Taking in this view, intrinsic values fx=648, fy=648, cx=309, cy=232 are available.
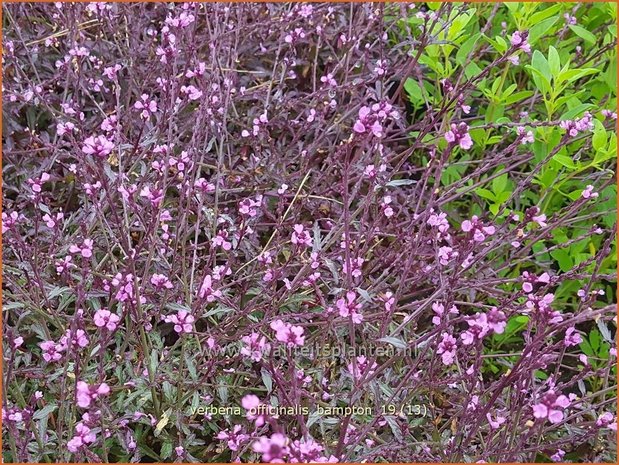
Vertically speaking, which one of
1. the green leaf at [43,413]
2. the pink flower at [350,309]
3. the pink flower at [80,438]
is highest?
the pink flower at [350,309]

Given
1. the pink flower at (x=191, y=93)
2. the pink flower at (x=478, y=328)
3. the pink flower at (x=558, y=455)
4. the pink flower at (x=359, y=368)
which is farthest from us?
the pink flower at (x=191, y=93)

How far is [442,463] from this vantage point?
1521 mm

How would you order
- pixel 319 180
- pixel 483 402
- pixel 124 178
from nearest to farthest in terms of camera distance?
pixel 483 402, pixel 124 178, pixel 319 180

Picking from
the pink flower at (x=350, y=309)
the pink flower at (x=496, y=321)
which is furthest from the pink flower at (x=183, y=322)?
the pink flower at (x=496, y=321)

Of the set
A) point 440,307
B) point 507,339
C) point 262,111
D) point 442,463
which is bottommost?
point 507,339

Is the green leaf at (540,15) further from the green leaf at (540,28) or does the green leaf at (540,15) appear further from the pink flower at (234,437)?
the pink flower at (234,437)

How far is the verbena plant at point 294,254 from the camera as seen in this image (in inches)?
58.2

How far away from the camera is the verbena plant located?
148cm

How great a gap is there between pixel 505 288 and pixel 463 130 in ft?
3.24

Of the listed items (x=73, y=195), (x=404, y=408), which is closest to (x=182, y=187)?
(x=73, y=195)

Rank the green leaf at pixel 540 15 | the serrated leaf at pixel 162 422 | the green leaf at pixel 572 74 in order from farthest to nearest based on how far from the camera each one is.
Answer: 1. the green leaf at pixel 540 15
2. the green leaf at pixel 572 74
3. the serrated leaf at pixel 162 422

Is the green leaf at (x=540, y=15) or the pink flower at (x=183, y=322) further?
the green leaf at (x=540, y=15)

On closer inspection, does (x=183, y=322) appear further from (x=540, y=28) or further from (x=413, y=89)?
(x=540, y=28)

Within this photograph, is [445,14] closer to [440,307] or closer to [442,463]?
[440,307]
